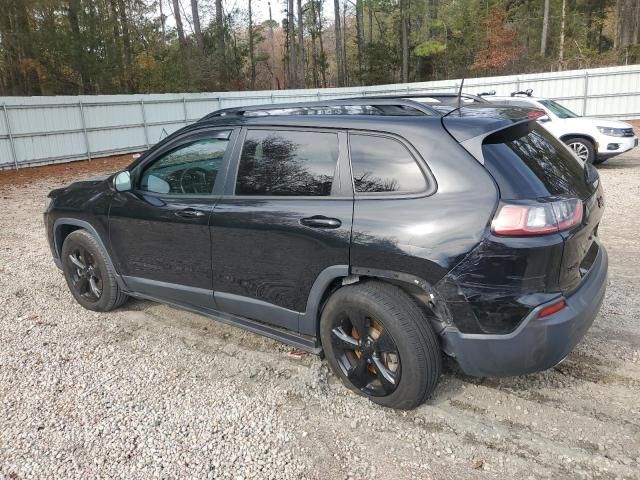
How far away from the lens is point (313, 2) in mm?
45375

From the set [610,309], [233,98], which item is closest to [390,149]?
[610,309]

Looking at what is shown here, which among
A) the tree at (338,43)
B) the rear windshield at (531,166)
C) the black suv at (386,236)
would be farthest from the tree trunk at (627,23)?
the black suv at (386,236)

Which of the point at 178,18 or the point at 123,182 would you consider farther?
the point at 178,18

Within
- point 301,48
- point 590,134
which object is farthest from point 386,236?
point 301,48

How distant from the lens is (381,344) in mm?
2834

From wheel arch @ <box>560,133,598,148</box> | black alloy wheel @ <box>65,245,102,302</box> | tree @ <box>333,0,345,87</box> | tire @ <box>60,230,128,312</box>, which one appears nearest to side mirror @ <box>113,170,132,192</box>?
tire @ <box>60,230,128,312</box>

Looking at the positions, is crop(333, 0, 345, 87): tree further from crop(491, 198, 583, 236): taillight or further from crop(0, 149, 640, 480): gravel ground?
crop(491, 198, 583, 236): taillight

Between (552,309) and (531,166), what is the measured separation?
749 millimetres

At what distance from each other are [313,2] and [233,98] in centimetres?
2731

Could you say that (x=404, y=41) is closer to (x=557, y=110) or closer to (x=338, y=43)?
(x=338, y=43)

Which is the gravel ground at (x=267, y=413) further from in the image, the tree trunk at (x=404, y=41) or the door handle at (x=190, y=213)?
the tree trunk at (x=404, y=41)

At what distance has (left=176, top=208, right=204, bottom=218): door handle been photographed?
3.49m

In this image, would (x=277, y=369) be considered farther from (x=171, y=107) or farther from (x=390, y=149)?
(x=171, y=107)

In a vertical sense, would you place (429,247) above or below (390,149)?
below
